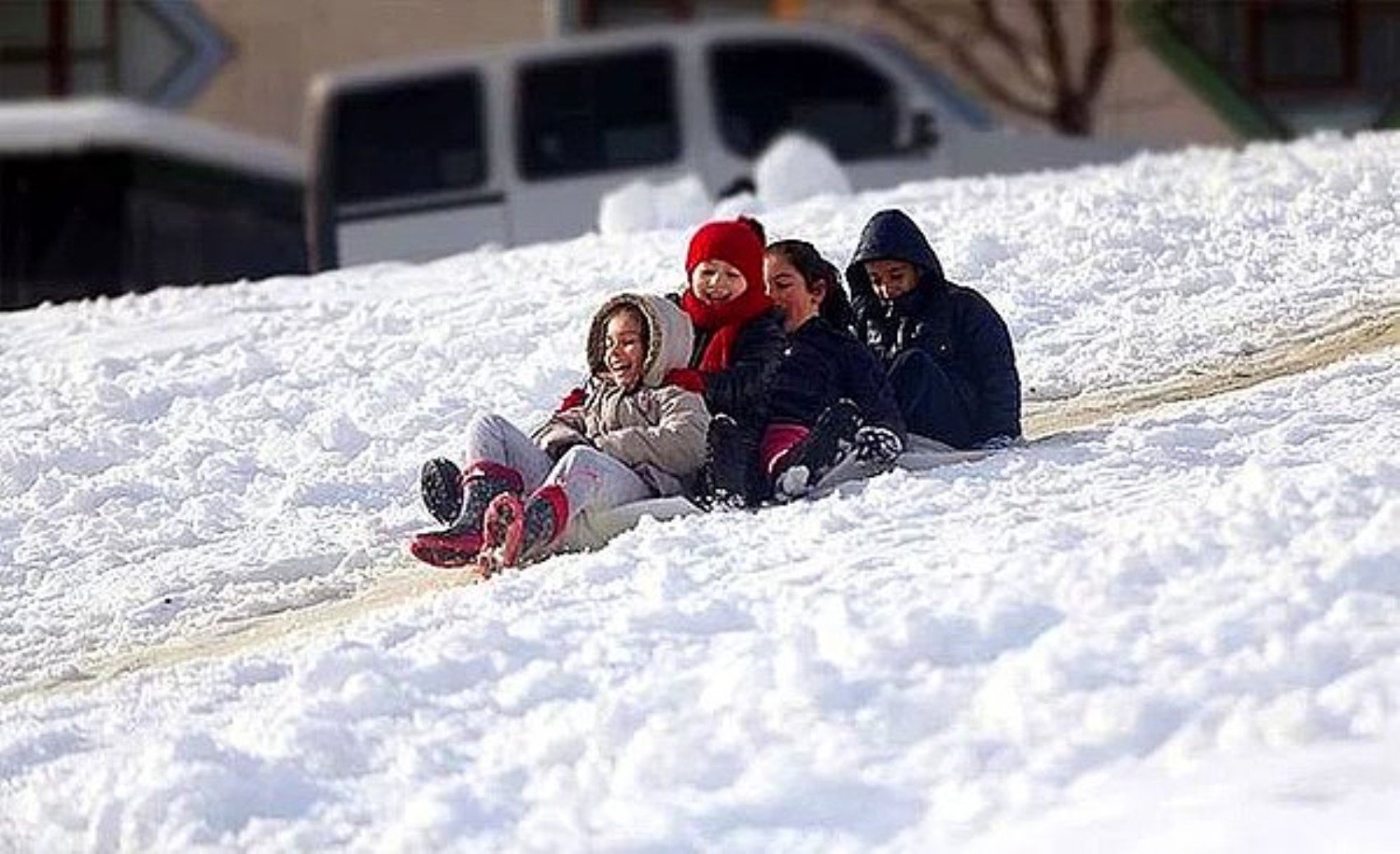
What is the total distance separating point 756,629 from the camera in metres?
7.19

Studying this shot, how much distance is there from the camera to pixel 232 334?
12.8m

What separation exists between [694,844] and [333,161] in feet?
37.7

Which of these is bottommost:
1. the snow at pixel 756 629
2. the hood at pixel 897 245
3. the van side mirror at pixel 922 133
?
the snow at pixel 756 629

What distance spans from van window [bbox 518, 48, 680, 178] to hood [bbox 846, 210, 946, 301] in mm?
7412

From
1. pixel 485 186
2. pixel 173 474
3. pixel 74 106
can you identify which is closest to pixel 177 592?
pixel 173 474

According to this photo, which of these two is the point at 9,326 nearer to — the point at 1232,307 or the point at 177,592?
the point at 177,592

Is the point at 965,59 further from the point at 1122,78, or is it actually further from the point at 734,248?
the point at 734,248

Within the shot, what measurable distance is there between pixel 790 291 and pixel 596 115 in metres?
8.04

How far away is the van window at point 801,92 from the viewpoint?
16.6 metres

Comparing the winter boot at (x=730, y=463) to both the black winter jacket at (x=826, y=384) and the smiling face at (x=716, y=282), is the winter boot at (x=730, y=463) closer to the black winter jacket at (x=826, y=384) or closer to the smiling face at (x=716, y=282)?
the black winter jacket at (x=826, y=384)

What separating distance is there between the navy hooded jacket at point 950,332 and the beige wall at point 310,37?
49.0ft

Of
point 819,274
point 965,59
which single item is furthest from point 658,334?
point 965,59

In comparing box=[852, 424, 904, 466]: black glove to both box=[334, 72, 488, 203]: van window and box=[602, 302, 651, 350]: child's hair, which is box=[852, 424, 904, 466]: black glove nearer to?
box=[602, 302, 651, 350]: child's hair

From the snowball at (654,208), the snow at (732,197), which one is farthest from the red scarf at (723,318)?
the snowball at (654,208)
